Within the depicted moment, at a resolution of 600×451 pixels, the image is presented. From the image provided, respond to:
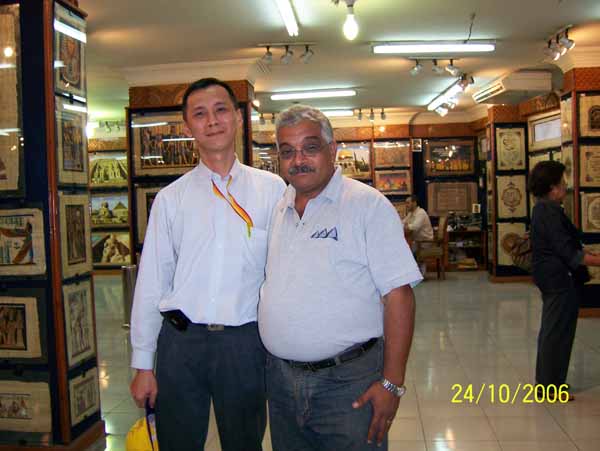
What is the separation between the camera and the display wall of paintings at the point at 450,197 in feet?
43.9

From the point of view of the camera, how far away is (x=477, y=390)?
15.7 ft

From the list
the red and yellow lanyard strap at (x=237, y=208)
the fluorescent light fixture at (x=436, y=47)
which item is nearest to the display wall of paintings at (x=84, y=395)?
the red and yellow lanyard strap at (x=237, y=208)

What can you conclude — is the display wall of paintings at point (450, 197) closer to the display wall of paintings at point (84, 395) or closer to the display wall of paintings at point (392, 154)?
the display wall of paintings at point (392, 154)

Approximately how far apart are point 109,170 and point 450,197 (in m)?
7.61

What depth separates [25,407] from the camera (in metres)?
3.76

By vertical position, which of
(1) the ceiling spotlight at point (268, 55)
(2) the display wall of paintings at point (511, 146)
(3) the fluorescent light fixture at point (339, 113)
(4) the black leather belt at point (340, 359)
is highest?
(3) the fluorescent light fixture at point (339, 113)

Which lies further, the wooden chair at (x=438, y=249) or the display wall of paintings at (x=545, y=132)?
the wooden chair at (x=438, y=249)

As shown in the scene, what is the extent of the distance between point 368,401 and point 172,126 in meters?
6.27

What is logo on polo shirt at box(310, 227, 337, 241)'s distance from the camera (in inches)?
77.3

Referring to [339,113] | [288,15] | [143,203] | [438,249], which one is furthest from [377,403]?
[339,113]

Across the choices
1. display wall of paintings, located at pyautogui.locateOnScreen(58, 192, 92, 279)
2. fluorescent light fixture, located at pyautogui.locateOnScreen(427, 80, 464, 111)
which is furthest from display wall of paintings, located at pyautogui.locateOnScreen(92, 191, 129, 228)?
display wall of paintings, located at pyautogui.locateOnScreen(58, 192, 92, 279)

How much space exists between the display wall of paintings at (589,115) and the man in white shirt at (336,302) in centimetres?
642

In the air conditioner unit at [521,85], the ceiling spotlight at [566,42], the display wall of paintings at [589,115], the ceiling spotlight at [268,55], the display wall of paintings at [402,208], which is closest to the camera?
the ceiling spotlight at [566,42]

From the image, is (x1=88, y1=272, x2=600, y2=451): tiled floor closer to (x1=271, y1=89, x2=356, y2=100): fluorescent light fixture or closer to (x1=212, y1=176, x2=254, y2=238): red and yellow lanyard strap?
(x1=212, y1=176, x2=254, y2=238): red and yellow lanyard strap
